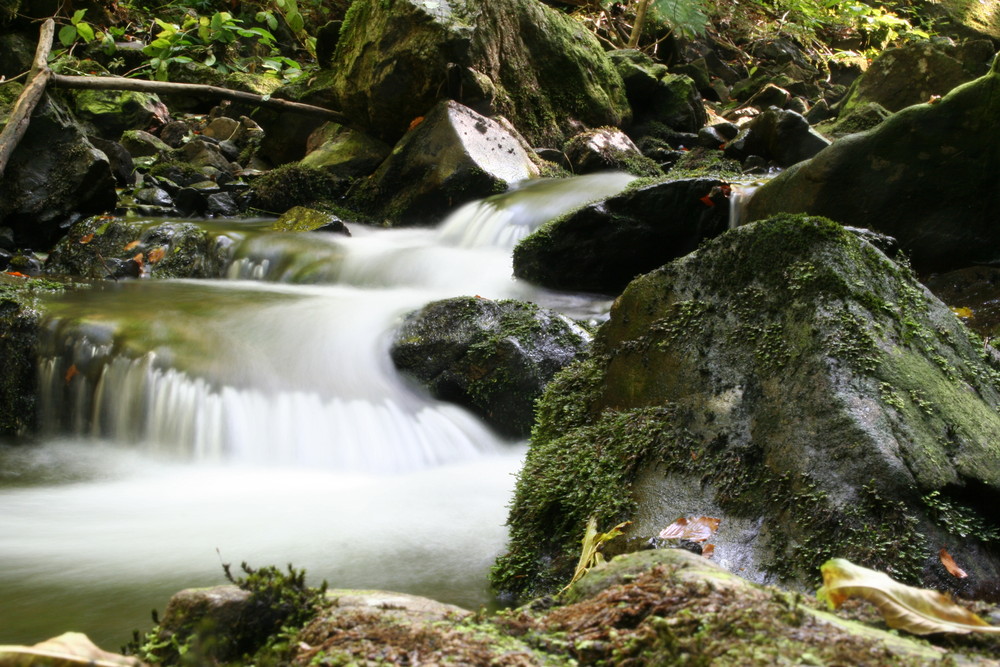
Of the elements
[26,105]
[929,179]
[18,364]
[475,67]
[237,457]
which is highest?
[475,67]

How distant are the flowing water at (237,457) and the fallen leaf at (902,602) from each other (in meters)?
1.53

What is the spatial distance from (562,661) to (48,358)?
5107 mm

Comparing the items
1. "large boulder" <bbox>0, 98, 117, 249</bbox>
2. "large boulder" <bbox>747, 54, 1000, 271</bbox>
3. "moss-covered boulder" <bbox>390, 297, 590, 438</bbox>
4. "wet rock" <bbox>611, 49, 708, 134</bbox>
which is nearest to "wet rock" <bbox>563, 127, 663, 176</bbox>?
"wet rock" <bbox>611, 49, 708, 134</bbox>

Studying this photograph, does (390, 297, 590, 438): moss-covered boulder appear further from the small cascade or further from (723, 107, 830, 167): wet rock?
(723, 107, 830, 167): wet rock

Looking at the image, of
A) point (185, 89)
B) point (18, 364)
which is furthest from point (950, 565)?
point (185, 89)

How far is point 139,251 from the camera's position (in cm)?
810

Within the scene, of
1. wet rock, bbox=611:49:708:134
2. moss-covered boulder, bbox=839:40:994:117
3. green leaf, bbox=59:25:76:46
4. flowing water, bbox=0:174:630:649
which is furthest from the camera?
wet rock, bbox=611:49:708:134

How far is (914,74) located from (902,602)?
11835 millimetres

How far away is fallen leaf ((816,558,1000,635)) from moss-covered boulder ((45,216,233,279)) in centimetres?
750

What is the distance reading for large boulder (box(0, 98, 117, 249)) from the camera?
27.7ft

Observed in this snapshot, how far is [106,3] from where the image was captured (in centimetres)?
1462

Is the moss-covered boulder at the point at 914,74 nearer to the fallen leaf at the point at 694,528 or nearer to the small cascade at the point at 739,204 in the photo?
the small cascade at the point at 739,204

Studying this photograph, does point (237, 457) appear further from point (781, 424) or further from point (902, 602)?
point (902, 602)

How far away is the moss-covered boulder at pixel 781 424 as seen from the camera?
2.25m
